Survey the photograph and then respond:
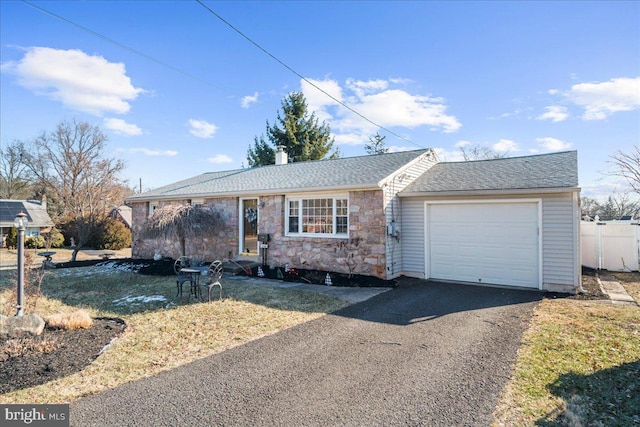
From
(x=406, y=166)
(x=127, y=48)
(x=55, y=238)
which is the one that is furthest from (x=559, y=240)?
(x=55, y=238)

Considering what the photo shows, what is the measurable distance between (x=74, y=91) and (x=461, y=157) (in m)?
30.3

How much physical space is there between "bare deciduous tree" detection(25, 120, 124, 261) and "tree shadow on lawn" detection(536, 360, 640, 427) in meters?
29.6

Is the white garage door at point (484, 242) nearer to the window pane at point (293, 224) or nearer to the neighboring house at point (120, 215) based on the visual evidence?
the window pane at point (293, 224)

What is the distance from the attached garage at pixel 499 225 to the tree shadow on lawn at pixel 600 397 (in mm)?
4565

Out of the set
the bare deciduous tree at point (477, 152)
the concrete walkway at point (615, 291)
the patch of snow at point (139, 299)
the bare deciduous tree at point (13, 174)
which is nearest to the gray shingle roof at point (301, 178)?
the patch of snow at point (139, 299)

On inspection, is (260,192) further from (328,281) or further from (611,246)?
(611,246)

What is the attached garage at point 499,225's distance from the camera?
26.8ft

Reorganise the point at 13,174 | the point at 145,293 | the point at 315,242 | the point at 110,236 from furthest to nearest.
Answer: the point at 13,174, the point at 110,236, the point at 315,242, the point at 145,293

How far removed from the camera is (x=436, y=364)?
4.17 m

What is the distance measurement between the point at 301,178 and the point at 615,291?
9.28 metres

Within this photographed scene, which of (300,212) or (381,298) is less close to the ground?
(300,212)

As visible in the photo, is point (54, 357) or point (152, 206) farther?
point (152, 206)

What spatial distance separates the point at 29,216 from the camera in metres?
22.0

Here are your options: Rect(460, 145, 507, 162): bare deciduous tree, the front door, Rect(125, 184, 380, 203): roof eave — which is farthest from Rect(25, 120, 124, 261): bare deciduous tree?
Rect(460, 145, 507, 162): bare deciduous tree
